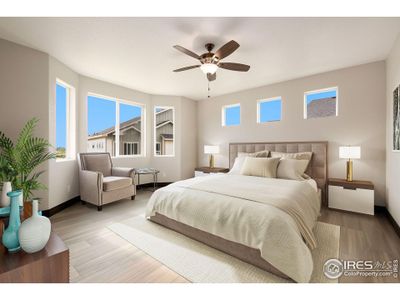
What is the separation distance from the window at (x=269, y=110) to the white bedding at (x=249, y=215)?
208cm

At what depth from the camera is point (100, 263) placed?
5.59 feet

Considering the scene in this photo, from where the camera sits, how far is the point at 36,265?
992 mm

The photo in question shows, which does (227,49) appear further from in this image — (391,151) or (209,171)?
(209,171)

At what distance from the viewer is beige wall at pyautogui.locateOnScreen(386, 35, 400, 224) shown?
7.57 ft

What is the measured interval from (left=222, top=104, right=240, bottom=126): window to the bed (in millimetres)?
2604

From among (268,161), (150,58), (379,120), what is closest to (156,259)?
(268,161)

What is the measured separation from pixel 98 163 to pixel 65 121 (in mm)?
1008

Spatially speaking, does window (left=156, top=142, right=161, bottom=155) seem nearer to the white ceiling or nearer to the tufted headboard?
the white ceiling

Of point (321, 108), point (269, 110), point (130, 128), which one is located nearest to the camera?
point (321, 108)

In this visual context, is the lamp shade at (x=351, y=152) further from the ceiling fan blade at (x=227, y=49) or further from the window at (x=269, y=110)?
the ceiling fan blade at (x=227, y=49)

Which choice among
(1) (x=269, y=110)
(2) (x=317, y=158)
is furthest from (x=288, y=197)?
(1) (x=269, y=110)

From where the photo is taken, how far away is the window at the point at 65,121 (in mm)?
3234

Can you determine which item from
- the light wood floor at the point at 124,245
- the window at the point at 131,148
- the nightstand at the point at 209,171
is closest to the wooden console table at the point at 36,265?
the light wood floor at the point at 124,245
